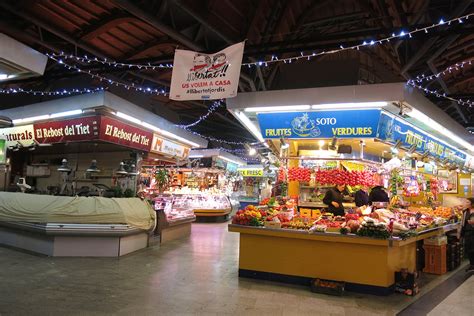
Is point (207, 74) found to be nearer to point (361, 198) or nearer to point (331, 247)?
point (331, 247)

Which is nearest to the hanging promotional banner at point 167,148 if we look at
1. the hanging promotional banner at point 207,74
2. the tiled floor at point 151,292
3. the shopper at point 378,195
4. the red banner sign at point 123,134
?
the red banner sign at point 123,134

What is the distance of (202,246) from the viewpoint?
9.70 m

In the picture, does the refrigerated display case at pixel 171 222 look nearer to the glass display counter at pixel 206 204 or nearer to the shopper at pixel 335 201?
the glass display counter at pixel 206 204

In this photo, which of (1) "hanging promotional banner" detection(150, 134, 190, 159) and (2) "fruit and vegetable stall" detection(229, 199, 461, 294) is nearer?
(2) "fruit and vegetable stall" detection(229, 199, 461, 294)

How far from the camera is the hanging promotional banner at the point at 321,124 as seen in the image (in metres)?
7.43

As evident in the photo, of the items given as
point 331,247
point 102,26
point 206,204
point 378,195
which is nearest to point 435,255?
point 378,195

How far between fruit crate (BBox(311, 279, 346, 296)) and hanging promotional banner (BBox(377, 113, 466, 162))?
333 centimetres

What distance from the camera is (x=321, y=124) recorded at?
7.94 metres

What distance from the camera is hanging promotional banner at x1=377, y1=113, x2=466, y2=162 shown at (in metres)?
7.70

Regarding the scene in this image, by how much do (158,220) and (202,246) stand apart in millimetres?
1492

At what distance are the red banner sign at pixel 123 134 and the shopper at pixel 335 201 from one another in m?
5.57

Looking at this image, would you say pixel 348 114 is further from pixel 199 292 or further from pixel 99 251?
pixel 99 251

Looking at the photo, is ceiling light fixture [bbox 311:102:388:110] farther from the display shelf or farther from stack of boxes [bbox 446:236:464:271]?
stack of boxes [bbox 446:236:464:271]

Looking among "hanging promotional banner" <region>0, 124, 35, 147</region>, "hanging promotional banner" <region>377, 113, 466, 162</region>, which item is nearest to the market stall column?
"hanging promotional banner" <region>377, 113, 466, 162</region>
